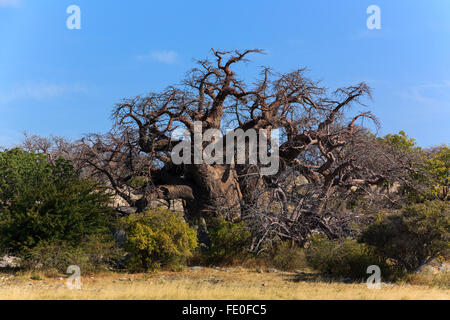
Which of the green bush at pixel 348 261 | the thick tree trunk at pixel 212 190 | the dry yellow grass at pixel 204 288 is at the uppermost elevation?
the thick tree trunk at pixel 212 190

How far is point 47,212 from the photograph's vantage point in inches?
608

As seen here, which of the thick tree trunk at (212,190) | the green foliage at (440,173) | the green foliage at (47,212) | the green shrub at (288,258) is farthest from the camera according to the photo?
the green foliage at (440,173)

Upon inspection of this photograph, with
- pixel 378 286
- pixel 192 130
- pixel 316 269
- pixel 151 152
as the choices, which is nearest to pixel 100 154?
pixel 151 152

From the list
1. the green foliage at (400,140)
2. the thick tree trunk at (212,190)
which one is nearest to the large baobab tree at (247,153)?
the thick tree trunk at (212,190)

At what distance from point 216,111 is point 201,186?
128 inches

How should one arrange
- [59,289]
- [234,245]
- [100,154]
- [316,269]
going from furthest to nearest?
1. [100,154]
2. [234,245]
3. [316,269]
4. [59,289]

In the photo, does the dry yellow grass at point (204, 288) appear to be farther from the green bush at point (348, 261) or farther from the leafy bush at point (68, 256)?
the green bush at point (348, 261)

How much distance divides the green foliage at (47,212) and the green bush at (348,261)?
7.25 metres

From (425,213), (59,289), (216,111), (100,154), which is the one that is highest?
(216,111)

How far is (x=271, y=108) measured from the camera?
765 inches

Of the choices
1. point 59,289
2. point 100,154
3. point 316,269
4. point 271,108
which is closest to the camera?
point 59,289

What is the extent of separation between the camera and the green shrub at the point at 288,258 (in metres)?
16.2

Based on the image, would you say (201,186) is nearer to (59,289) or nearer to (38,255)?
(38,255)
